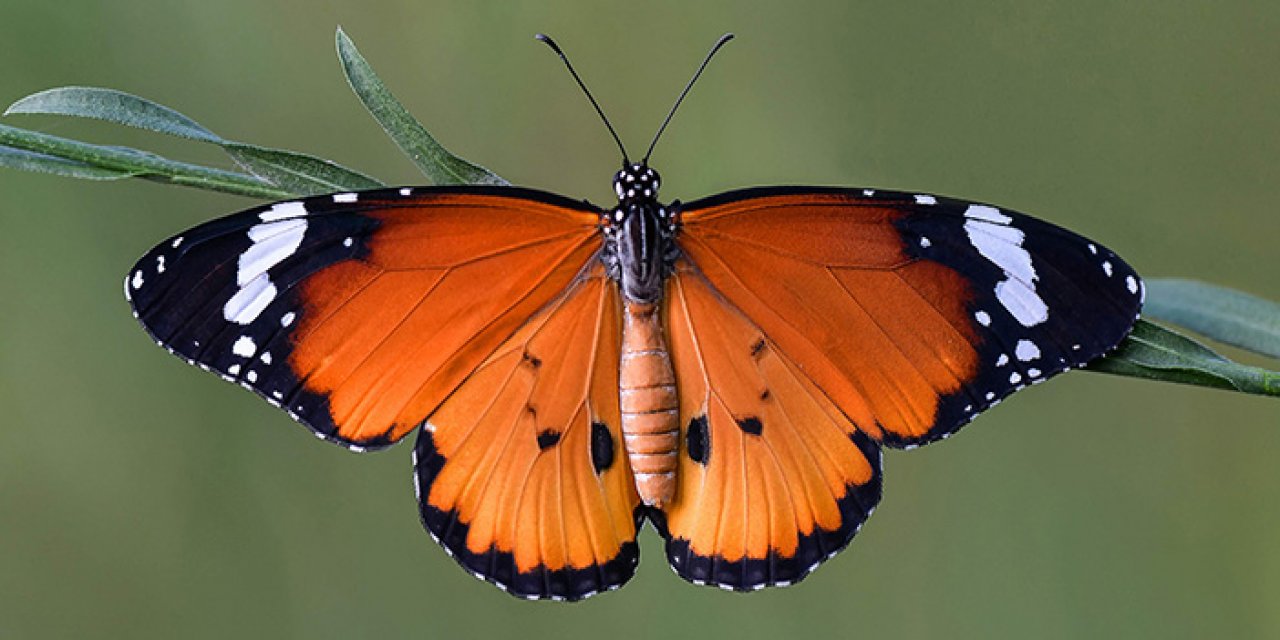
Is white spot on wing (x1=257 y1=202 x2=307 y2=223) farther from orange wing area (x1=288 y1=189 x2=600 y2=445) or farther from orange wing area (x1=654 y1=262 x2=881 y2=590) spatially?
orange wing area (x1=654 y1=262 x2=881 y2=590)

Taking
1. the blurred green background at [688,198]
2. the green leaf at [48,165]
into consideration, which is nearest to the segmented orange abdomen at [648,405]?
the green leaf at [48,165]

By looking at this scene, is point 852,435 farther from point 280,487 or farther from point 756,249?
point 280,487

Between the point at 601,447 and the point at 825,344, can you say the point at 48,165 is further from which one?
the point at 825,344

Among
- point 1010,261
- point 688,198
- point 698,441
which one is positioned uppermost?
point 688,198

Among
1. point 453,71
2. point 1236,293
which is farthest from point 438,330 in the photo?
point 453,71

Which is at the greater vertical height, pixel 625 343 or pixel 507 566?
pixel 625 343

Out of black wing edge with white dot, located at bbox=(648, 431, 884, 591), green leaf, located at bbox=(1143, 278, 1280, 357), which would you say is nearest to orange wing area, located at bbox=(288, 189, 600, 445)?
black wing edge with white dot, located at bbox=(648, 431, 884, 591)

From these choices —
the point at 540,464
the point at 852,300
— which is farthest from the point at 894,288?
the point at 540,464
